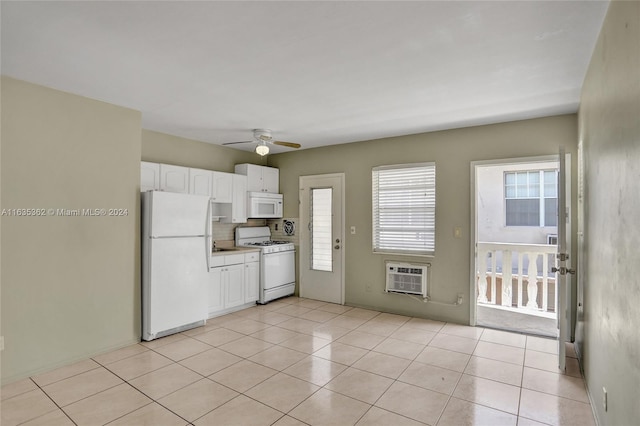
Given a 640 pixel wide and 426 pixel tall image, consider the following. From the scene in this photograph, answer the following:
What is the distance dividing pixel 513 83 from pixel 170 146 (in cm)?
433

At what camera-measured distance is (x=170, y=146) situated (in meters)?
4.94

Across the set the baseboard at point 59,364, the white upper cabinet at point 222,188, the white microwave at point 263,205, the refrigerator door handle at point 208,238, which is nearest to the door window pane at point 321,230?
the white microwave at point 263,205

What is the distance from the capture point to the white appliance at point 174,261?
3896 mm

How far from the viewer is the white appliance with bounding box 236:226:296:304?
217 inches

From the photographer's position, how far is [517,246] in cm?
523

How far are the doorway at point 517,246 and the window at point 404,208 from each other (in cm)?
62

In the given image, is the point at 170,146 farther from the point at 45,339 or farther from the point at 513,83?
the point at 513,83

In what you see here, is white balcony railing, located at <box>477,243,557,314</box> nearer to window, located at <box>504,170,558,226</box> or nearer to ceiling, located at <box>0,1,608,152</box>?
window, located at <box>504,170,558,226</box>

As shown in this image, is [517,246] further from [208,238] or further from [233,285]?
[208,238]

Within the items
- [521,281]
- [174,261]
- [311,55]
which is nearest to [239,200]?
[174,261]

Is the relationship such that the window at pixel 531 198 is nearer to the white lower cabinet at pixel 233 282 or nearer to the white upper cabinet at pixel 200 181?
the white lower cabinet at pixel 233 282

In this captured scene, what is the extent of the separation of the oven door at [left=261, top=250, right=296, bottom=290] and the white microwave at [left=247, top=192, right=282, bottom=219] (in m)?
0.72

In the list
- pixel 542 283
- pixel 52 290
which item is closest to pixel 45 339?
pixel 52 290

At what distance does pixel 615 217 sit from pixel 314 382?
2.47 m
